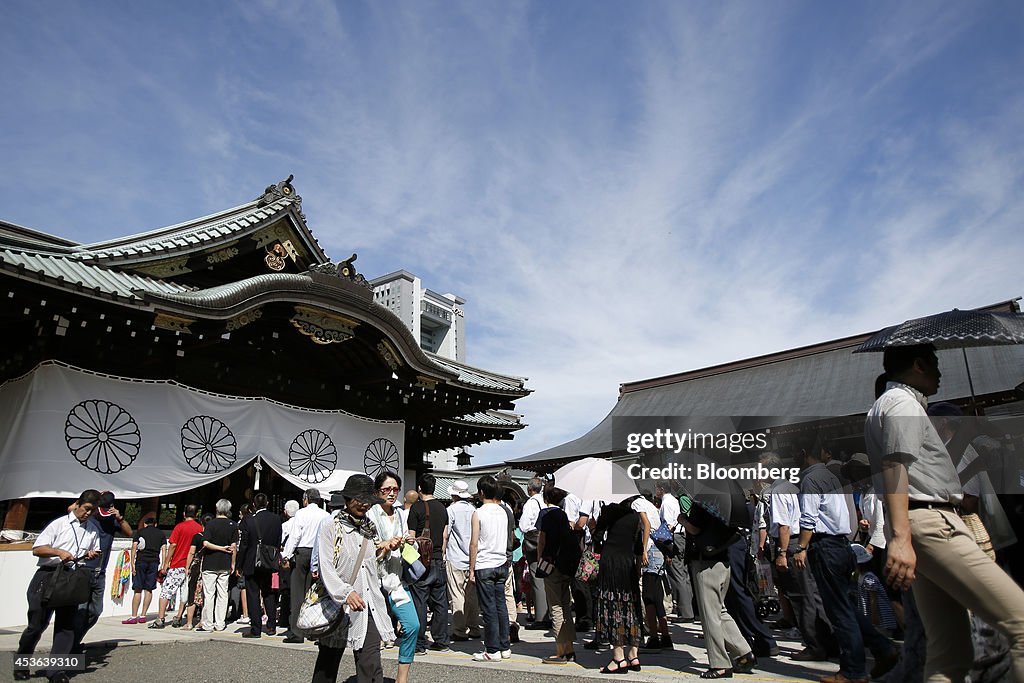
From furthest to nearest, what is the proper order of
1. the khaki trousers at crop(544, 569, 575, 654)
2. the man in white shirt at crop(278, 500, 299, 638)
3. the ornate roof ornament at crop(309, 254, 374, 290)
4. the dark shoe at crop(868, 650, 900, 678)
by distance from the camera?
1. the ornate roof ornament at crop(309, 254, 374, 290)
2. the man in white shirt at crop(278, 500, 299, 638)
3. the khaki trousers at crop(544, 569, 575, 654)
4. the dark shoe at crop(868, 650, 900, 678)

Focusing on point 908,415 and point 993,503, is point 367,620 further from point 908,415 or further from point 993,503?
point 993,503

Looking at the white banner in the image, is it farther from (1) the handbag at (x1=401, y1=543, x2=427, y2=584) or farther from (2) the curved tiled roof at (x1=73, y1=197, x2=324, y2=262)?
(1) the handbag at (x1=401, y1=543, x2=427, y2=584)

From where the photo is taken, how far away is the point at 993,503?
365cm

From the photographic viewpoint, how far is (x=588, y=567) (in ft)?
18.8

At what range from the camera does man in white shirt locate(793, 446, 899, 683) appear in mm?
4484

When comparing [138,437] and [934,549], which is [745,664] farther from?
[138,437]

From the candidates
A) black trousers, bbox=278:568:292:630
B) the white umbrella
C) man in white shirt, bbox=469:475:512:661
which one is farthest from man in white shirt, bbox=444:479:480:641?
black trousers, bbox=278:568:292:630

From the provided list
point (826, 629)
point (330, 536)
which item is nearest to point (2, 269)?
point (330, 536)

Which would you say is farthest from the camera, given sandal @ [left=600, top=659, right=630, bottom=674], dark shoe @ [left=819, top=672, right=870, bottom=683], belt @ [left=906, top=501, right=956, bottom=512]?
sandal @ [left=600, top=659, right=630, bottom=674]

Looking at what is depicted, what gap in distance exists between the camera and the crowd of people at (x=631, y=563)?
104 inches

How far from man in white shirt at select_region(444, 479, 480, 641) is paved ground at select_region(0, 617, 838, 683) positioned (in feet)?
1.32

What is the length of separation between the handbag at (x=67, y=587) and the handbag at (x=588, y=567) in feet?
13.6

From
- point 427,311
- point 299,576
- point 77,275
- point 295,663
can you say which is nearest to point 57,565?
point 295,663

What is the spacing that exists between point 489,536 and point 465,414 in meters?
8.26
